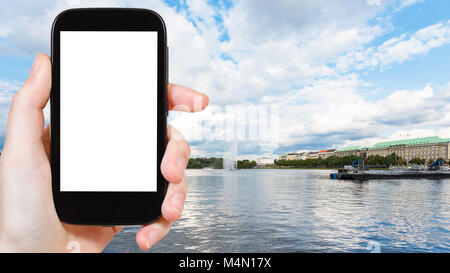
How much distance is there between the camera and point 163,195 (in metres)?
1.86

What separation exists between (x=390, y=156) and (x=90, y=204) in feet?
324

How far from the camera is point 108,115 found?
188 centimetres

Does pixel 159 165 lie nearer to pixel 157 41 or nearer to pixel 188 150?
pixel 188 150

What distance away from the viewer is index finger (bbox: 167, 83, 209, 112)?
2111 mm

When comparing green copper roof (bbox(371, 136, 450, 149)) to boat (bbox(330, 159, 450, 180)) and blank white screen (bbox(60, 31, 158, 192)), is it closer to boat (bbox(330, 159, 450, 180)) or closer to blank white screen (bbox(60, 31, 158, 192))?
boat (bbox(330, 159, 450, 180))

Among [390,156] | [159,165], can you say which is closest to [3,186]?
[159,165]

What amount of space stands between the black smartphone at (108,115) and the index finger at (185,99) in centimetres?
23

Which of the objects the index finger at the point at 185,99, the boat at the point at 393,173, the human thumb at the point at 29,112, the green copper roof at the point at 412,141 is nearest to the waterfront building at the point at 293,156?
the green copper roof at the point at 412,141

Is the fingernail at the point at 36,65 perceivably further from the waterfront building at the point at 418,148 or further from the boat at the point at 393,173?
the waterfront building at the point at 418,148

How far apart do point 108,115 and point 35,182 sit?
0.70 meters

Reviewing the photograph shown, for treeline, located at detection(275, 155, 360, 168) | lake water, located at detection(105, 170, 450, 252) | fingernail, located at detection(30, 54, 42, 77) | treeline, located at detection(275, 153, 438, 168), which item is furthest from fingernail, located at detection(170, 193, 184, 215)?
treeline, located at detection(275, 155, 360, 168)

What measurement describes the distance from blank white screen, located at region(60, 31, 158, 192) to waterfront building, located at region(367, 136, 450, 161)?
97.0 metres

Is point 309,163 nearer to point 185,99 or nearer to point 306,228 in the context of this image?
point 306,228
